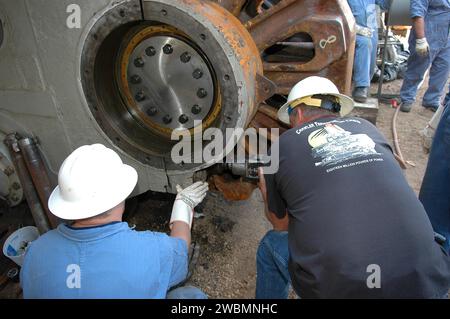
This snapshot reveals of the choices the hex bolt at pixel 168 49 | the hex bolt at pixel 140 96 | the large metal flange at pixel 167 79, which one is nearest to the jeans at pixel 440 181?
the large metal flange at pixel 167 79

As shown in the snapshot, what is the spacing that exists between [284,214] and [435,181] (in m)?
1.04

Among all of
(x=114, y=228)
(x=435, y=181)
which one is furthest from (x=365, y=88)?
(x=114, y=228)

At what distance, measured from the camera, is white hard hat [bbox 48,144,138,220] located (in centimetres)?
125

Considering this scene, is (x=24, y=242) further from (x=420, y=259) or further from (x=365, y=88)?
(x=365, y=88)

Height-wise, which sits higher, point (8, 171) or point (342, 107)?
point (342, 107)

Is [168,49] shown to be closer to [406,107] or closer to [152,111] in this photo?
[152,111]

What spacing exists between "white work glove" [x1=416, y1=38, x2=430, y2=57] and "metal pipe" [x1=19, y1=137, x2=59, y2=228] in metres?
4.22

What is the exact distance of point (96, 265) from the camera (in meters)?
1.16

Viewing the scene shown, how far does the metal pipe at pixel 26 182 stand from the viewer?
2.11m

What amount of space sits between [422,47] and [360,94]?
1164 mm

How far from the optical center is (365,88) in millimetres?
3916

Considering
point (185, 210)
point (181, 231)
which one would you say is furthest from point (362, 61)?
point (181, 231)

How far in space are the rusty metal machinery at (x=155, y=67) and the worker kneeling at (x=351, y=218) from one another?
0.26m

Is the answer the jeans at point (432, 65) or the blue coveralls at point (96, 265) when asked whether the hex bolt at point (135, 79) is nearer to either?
the blue coveralls at point (96, 265)
